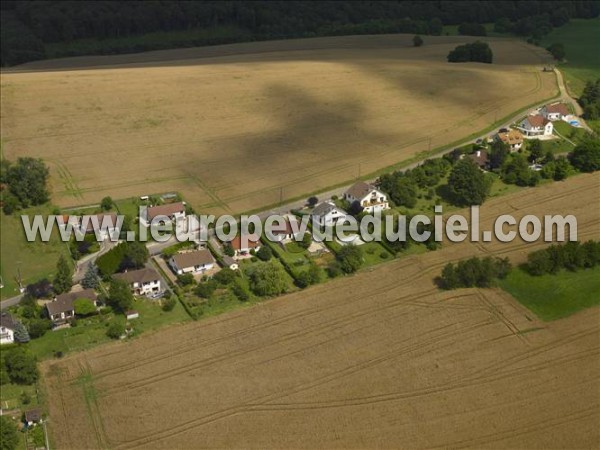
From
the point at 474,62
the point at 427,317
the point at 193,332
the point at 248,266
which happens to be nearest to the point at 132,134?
the point at 248,266

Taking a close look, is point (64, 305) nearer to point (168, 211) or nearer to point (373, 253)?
point (168, 211)

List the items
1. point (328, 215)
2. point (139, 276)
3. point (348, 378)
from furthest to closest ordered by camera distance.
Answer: point (328, 215) < point (139, 276) < point (348, 378)

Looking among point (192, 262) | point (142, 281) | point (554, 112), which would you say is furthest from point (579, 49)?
point (142, 281)

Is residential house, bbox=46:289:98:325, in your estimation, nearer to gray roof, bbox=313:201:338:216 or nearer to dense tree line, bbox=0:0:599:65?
gray roof, bbox=313:201:338:216

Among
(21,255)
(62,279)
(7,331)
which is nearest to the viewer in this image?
(7,331)

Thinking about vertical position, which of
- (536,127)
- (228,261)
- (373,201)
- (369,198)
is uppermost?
(536,127)

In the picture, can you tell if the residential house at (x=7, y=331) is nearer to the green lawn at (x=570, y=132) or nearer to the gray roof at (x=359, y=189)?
the gray roof at (x=359, y=189)

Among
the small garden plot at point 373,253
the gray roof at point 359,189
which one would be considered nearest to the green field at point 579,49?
the gray roof at point 359,189
